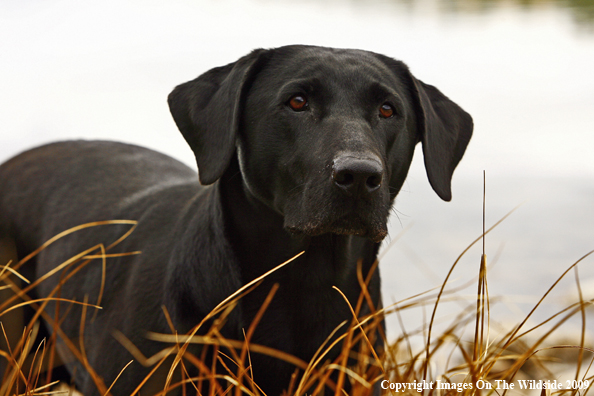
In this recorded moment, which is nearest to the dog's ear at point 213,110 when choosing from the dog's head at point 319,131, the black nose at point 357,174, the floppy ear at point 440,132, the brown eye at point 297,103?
the dog's head at point 319,131

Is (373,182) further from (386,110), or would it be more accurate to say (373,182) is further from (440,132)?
(440,132)

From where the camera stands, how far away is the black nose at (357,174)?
6.89 ft

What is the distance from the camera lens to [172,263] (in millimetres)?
2762

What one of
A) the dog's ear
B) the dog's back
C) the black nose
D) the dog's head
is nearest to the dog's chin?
the dog's head

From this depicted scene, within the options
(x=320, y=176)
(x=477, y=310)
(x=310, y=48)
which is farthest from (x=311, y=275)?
(x=310, y=48)

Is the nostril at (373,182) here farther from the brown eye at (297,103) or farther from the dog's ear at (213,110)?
the dog's ear at (213,110)

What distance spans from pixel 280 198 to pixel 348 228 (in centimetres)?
36

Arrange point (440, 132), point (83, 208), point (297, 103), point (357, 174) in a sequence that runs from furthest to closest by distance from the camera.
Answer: point (83, 208), point (440, 132), point (297, 103), point (357, 174)

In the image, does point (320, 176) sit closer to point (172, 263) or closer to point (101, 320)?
point (172, 263)

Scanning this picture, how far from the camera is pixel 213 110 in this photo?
2680 millimetres

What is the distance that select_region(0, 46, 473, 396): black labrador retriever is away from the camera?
2.37m

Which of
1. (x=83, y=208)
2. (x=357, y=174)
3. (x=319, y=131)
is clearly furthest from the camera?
(x=83, y=208)

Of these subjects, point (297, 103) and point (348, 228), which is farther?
point (297, 103)

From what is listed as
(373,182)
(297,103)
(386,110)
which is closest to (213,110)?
(297,103)
